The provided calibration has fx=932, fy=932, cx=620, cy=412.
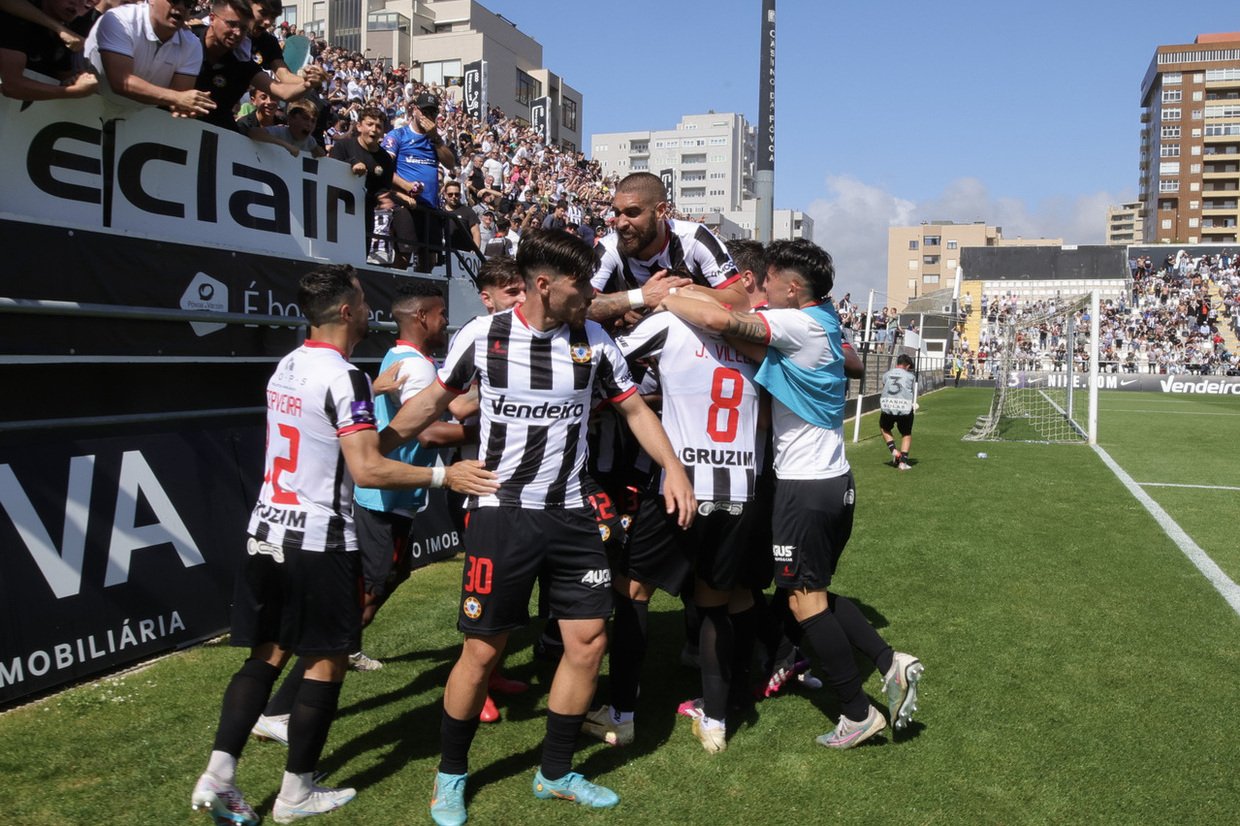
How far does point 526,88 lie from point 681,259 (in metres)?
61.3

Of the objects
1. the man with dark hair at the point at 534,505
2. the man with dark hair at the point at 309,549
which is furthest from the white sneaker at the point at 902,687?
the man with dark hair at the point at 309,549

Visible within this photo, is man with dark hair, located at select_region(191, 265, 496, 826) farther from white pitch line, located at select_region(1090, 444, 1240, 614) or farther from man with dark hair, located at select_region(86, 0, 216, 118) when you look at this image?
white pitch line, located at select_region(1090, 444, 1240, 614)

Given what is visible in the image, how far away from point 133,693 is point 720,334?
358 centimetres

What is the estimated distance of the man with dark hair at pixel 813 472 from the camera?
4312 mm

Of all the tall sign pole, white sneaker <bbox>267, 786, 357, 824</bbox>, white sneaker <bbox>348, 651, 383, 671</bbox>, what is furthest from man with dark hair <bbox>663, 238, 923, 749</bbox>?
the tall sign pole

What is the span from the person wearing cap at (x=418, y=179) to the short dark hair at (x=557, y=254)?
19.1 feet

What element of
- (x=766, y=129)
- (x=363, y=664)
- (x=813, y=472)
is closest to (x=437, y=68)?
(x=766, y=129)

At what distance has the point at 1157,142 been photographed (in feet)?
370

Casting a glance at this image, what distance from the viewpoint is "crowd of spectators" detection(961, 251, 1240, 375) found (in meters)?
45.0

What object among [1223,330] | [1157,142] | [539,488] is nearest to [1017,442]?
[539,488]

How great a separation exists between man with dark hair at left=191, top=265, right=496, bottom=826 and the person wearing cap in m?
5.76

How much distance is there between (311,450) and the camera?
3.70 m

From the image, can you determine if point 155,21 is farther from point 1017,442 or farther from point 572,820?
point 1017,442

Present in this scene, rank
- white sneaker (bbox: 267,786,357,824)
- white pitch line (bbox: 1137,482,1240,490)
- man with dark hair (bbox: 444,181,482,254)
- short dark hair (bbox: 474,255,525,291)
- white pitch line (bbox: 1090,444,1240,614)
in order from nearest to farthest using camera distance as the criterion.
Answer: white sneaker (bbox: 267,786,357,824) < short dark hair (bbox: 474,255,525,291) < white pitch line (bbox: 1090,444,1240,614) < man with dark hair (bbox: 444,181,482,254) < white pitch line (bbox: 1137,482,1240,490)
